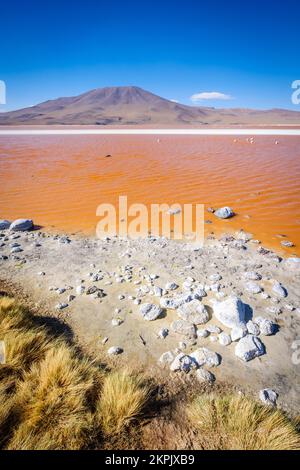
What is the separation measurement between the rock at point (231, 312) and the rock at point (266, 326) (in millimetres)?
172

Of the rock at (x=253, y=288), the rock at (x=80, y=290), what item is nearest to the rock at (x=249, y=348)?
the rock at (x=253, y=288)

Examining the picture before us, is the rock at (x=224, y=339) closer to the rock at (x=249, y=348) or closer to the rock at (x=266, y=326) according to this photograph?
the rock at (x=249, y=348)

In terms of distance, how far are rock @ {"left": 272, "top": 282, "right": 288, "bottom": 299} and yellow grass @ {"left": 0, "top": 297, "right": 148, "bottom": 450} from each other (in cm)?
211

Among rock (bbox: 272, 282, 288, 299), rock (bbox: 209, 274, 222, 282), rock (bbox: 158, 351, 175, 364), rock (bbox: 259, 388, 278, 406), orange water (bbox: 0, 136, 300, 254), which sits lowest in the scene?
rock (bbox: 259, 388, 278, 406)

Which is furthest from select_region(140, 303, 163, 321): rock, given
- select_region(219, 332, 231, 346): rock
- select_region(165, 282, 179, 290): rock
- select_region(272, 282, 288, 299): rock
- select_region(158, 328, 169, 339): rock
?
select_region(272, 282, 288, 299): rock

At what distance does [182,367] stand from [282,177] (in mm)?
8348

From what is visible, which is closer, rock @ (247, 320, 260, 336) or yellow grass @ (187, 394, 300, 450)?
yellow grass @ (187, 394, 300, 450)

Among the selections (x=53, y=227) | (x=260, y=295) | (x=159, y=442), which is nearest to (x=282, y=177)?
(x=260, y=295)

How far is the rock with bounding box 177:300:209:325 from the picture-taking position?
2.96 m

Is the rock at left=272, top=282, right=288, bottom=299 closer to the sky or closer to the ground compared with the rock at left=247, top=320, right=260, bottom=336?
closer to the sky

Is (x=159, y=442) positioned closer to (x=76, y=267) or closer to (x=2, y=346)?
(x=2, y=346)

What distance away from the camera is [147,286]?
139 inches

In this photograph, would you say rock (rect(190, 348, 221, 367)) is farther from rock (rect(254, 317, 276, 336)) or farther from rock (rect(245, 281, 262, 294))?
rock (rect(245, 281, 262, 294))
